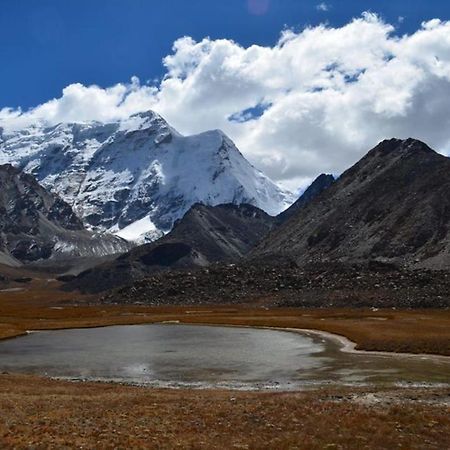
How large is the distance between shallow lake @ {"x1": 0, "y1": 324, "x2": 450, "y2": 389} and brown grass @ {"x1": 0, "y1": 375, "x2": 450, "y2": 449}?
419 inches

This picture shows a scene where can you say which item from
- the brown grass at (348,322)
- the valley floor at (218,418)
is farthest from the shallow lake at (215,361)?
the valley floor at (218,418)

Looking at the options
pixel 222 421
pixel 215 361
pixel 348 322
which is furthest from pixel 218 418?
pixel 348 322

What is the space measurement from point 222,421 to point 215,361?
103 feet

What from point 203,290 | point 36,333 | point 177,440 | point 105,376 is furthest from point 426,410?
point 203,290

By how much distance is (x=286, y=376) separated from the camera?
49312mm

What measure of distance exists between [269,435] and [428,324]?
2739 inches

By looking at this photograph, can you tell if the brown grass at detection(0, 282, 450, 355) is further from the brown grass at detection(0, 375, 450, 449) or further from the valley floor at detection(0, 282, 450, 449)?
the brown grass at detection(0, 375, 450, 449)

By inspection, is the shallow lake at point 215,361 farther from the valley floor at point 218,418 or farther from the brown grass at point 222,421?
the brown grass at point 222,421

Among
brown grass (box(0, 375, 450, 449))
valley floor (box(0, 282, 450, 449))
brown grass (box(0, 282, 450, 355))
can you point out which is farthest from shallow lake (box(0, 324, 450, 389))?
brown grass (box(0, 375, 450, 449))

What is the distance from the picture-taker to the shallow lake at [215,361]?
156 ft

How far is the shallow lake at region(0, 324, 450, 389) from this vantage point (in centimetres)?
4747

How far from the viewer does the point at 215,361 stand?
5972 centimetres

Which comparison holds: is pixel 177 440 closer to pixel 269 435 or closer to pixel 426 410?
pixel 269 435

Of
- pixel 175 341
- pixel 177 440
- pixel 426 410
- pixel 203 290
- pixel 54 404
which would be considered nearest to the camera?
pixel 177 440
